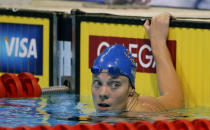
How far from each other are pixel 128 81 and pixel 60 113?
576mm

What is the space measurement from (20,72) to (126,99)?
160 cm

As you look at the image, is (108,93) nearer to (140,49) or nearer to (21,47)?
(140,49)

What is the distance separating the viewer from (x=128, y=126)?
10.7 ft

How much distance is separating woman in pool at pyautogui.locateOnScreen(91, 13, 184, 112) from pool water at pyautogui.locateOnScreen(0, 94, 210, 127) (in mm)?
71

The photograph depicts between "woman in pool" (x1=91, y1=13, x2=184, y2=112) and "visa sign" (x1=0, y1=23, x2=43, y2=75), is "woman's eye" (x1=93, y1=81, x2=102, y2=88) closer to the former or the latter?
"woman in pool" (x1=91, y1=13, x2=184, y2=112)

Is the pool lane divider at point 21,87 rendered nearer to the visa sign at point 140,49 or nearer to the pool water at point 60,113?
the pool water at point 60,113

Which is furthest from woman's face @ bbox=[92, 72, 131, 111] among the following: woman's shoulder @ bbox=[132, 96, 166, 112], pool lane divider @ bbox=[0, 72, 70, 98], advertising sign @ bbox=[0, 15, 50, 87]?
advertising sign @ bbox=[0, 15, 50, 87]

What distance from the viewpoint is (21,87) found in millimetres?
5109

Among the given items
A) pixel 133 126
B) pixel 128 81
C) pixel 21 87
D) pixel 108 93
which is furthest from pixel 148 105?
pixel 21 87

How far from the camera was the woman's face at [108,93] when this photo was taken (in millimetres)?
4008

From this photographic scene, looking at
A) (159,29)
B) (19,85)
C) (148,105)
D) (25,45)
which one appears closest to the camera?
(148,105)

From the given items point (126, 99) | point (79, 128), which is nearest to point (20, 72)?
point (126, 99)

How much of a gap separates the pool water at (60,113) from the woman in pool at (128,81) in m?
0.07

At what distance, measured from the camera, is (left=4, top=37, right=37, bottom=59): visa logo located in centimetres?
539
